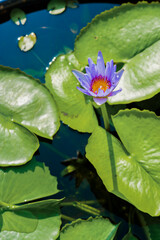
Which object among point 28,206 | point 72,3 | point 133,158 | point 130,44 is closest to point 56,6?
point 72,3

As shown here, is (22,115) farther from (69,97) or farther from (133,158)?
(133,158)

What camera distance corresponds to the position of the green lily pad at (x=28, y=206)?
55.0 inches

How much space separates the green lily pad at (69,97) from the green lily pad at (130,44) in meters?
0.12

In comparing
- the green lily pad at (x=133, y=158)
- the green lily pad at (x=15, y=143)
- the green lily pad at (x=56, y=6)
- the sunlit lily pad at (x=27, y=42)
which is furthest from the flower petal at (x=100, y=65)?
the green lily pad at (x=56, y=6)

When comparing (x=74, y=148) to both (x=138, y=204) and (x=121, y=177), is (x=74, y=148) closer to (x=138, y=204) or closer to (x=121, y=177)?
(x=121, y=177)

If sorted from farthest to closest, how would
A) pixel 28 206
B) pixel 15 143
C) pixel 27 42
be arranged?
pixel 27 42
pixel 15 143
pixel 28 206

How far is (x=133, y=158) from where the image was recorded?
4.63 feet

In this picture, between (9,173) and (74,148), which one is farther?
(74,148)

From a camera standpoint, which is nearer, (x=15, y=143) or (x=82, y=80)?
(x=82, y=80)

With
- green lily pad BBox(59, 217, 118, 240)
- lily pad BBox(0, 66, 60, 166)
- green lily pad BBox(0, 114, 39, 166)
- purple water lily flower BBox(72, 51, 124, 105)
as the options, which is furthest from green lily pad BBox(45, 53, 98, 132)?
green lily pad BBox(59, 217, 118, 240)

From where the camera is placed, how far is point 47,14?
2148 millimetres

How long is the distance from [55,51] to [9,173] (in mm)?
986

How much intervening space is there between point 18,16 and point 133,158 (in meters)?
1.49

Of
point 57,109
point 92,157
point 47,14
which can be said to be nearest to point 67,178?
point 92,157
